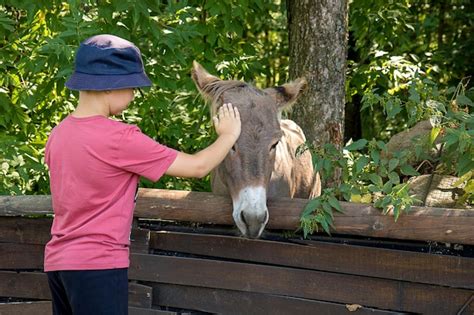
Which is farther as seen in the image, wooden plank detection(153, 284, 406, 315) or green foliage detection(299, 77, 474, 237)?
wooden plank detection(153, 284, 406, 315)

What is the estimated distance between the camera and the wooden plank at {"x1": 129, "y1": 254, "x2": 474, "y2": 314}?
12.7 ft

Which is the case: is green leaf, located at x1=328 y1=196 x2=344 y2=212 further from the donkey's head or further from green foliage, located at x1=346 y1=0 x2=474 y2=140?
green foliage, located at x1=346 y1=0 x2=474 y2=140

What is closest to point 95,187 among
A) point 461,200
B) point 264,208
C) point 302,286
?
point 264,208

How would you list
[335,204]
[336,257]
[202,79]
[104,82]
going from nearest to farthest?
[104,82] < [335,204] < [336,257] < [202,79]

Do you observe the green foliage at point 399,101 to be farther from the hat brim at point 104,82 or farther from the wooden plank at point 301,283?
the hat brim at point 104,82

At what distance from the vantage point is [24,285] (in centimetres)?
475

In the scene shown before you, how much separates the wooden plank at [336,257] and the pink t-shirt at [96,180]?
113cm

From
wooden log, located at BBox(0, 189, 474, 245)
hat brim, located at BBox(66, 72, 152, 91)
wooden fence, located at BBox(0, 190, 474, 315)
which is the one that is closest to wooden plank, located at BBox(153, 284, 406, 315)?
wooden fence, located at BBox(0, 190, 474, 315)

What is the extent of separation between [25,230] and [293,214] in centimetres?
174

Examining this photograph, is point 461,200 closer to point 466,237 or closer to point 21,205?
point 466,237

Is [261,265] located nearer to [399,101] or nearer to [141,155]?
[399,101]

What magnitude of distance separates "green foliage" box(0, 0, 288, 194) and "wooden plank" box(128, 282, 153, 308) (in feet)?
4.29

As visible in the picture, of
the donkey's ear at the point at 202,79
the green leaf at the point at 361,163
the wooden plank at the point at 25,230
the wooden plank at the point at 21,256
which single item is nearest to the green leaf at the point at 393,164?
the green leaf at the point at 361,163

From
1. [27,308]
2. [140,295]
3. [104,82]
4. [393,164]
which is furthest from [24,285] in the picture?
[393,164]
